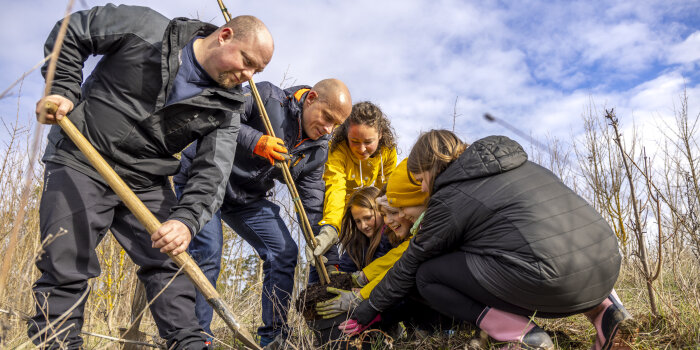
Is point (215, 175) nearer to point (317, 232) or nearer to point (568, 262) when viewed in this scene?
point (317, 232)

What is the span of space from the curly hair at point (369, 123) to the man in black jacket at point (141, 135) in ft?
4.07

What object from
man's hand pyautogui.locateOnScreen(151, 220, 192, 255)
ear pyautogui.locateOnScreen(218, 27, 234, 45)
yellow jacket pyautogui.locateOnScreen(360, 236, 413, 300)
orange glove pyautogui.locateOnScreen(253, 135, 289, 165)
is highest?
ear pyautogui.locateOnScreen(218, 27, 234, 45)

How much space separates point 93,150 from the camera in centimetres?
206

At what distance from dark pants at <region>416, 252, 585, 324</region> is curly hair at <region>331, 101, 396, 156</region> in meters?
1.47

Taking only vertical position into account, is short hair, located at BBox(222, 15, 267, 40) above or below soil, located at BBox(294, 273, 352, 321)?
above

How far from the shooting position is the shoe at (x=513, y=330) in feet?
6.59

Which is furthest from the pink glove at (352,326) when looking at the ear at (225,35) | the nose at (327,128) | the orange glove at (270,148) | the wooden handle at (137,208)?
the ear at (225,35)

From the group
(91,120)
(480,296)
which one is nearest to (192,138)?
(91,120)

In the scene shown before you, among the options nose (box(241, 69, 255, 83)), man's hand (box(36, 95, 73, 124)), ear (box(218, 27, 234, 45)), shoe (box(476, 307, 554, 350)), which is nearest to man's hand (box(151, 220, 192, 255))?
man's hand (box(36, 95, 73, 124))

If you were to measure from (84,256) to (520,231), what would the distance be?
6.61ft

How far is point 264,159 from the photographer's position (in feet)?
10.7

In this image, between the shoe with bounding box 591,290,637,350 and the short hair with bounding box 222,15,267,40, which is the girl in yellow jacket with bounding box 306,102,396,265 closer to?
the short hair with bounding box 222,15,267,40

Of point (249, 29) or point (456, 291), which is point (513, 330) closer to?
point (456, 291)

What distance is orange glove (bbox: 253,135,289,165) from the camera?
9.84 feet
